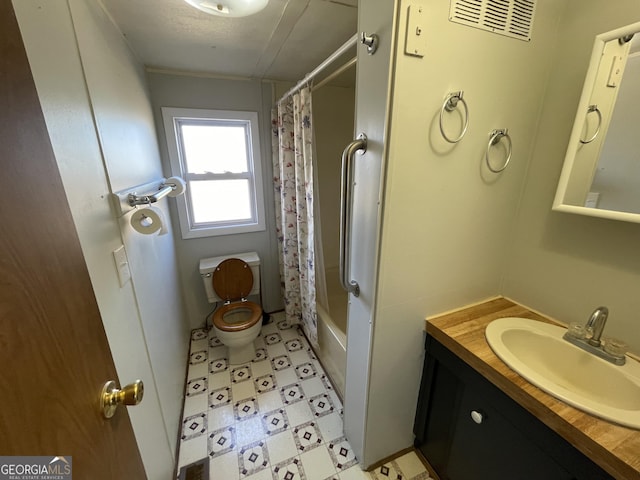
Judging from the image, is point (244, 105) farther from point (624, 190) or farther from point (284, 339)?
point (624, 190)

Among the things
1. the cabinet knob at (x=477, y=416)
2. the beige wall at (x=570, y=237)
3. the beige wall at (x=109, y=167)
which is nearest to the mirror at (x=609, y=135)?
the beige wall at (x=570, y=237)

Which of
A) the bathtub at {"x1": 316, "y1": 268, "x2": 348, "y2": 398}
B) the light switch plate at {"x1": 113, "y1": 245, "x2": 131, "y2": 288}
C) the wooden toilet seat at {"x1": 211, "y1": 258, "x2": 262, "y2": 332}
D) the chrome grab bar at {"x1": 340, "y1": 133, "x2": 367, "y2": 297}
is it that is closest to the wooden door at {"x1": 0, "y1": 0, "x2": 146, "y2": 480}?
the light switch plate at {"x1": 113, "y1": 245, "x2": 131, "y2": 288}

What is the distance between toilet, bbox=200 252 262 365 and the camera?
6.91 ft

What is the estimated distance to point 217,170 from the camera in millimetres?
2316

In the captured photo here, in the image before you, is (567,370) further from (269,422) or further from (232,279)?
(232,279)

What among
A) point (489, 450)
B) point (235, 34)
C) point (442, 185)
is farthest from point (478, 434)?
point (235, 34)

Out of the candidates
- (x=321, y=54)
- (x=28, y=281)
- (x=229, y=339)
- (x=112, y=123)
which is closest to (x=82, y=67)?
(x=112, y=123)

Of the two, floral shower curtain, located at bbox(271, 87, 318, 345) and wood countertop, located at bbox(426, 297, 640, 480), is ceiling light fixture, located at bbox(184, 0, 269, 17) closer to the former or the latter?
floral shower curtain, located at bbox(271, 87, 318, 345)

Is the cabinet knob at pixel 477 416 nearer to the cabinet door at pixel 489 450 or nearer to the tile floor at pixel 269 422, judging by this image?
the cabinet door at pixel 489 450

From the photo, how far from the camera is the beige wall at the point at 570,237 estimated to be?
94 centimetres

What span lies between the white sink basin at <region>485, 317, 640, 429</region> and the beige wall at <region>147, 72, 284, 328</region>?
6.42 feet

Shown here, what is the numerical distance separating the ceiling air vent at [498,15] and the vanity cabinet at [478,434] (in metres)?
1.24

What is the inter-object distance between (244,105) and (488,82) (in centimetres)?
181

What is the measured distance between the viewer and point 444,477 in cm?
128
